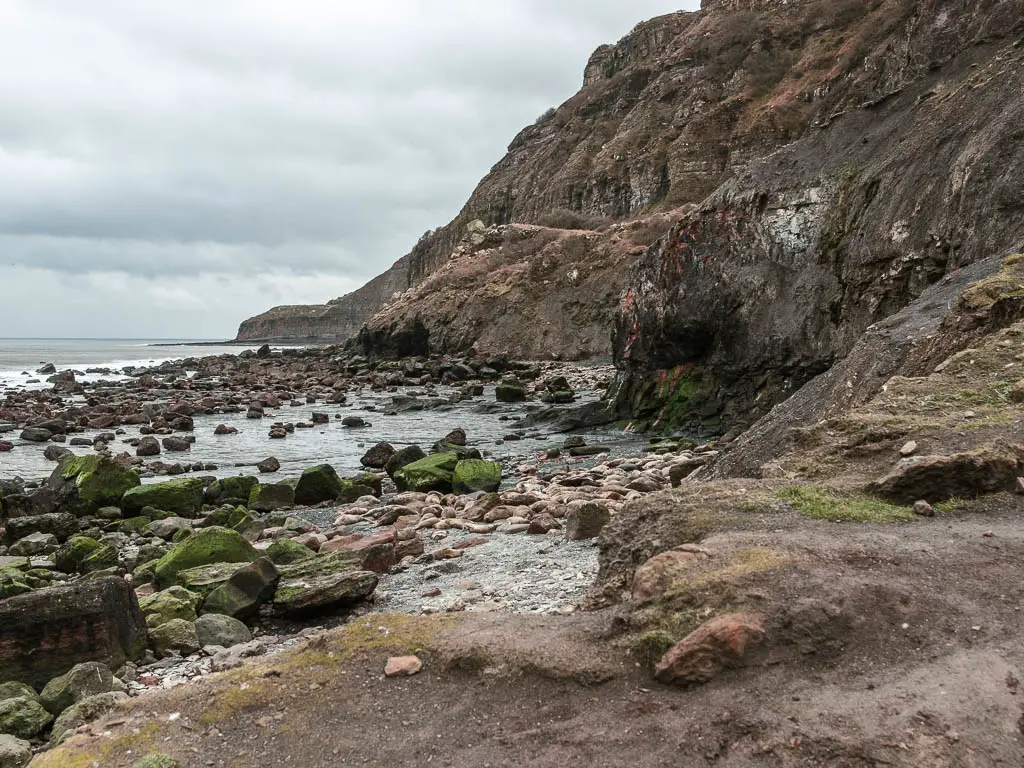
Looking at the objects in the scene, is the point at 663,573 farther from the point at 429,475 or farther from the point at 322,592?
the point at 429,475

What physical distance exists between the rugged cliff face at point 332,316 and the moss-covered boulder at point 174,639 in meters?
146

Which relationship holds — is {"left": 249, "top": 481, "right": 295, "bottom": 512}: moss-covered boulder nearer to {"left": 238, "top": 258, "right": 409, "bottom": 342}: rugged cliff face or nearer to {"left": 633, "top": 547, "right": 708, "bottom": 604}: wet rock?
{"left": 633, "top": 547, "right": 708, "bottom": 604}: wet rock

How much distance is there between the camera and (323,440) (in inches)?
1012

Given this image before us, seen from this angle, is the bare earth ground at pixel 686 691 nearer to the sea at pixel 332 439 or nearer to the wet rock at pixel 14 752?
the wet rock at pixel 14 752

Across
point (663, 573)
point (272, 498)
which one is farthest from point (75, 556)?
point (663, 573)

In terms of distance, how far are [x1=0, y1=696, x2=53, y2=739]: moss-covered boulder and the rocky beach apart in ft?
0.09

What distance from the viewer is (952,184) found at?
54.3 feet

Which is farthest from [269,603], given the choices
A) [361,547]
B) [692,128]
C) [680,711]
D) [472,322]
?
[692,128]

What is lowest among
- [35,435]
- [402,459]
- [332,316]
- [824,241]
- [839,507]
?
[402,459]

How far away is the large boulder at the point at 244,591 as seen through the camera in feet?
26.1

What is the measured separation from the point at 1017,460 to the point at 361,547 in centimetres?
675

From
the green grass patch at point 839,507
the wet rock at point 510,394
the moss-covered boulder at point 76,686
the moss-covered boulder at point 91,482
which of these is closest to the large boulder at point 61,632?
the moss-covered boulder at point 76,686

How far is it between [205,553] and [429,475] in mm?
6449

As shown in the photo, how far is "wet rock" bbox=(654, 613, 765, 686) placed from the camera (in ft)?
13.1
